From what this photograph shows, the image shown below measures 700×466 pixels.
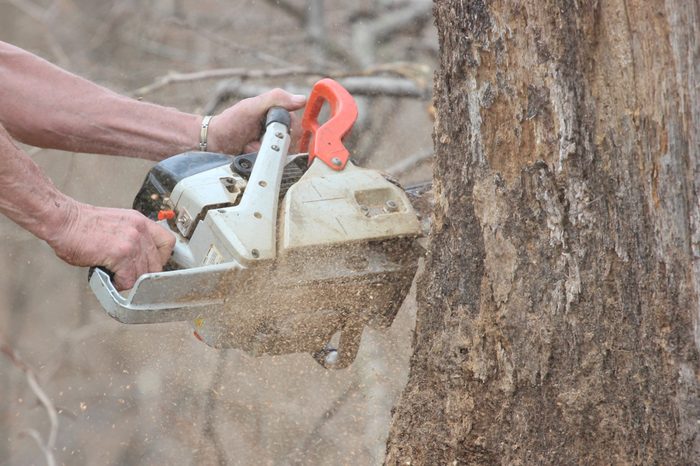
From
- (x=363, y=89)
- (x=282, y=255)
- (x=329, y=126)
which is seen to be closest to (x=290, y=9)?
(x=363, y=89)

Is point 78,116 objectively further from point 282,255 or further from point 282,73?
point 282,73

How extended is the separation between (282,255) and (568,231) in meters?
0.69

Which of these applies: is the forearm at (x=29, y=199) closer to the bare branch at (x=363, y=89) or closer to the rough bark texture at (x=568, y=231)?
the rough bark texture at (x=568, y=231)

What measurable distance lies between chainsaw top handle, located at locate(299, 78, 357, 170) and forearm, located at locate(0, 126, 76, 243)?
662 millimetres

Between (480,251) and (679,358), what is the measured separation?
0.45 meters

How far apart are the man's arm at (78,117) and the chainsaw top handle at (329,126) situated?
377mm

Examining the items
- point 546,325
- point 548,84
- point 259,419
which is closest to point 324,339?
point 546,325

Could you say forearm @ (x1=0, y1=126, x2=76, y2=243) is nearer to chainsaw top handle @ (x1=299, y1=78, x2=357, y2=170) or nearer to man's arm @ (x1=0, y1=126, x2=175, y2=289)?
man's arm @ (x1=0, y1=126, x2=175, y2=289)

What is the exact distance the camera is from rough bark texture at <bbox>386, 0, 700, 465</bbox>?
5.20 ft

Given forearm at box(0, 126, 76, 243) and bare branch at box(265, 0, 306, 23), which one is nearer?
forearm at box(0, 126, 76, 243)

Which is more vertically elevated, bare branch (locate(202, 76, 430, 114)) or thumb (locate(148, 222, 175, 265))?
thumb (locate(148, 222, 175, 265))

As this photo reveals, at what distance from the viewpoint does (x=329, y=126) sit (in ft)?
7.66

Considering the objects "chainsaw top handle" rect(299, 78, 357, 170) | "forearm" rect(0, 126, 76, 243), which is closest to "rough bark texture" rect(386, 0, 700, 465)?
"chainsaw top handle" rect(299, 78, 357, 170)

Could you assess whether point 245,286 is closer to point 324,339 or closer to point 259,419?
point 324,339
